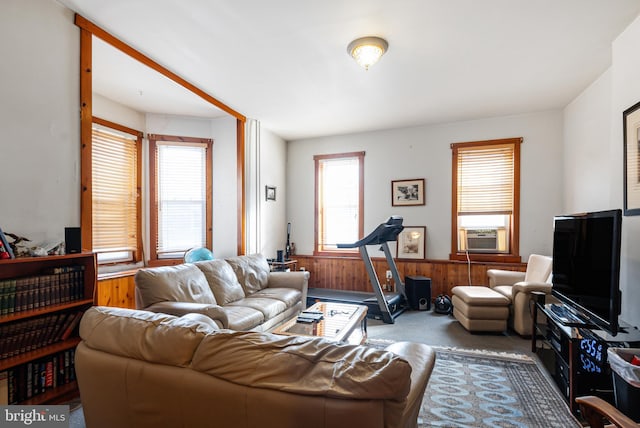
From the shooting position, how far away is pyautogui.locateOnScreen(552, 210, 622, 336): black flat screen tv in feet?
6.15

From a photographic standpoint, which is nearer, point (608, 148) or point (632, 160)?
point (632, 160)

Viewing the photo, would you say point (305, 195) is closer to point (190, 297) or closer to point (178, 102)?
point (178, 102)

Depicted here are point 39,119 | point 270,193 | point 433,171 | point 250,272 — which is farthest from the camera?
point 270,193

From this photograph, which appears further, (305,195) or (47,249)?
(305,195)

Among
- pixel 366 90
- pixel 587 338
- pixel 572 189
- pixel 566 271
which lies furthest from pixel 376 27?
pixel 572 189

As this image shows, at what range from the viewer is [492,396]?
7.38 ft

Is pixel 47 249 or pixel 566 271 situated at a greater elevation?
pixel 47 249

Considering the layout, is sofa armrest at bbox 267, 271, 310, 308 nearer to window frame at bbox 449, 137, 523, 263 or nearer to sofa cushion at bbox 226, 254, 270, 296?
sofa cushion at bbox 226, 254, 270, 296

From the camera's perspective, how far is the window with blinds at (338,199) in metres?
5.43

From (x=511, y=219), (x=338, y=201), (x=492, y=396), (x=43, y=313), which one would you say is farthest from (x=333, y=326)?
(x=511, y=219)

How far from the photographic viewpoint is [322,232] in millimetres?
5664

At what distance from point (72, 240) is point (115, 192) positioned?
2.00 meters

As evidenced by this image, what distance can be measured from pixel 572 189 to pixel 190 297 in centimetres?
474

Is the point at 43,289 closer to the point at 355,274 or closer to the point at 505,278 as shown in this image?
the point at 355,274
